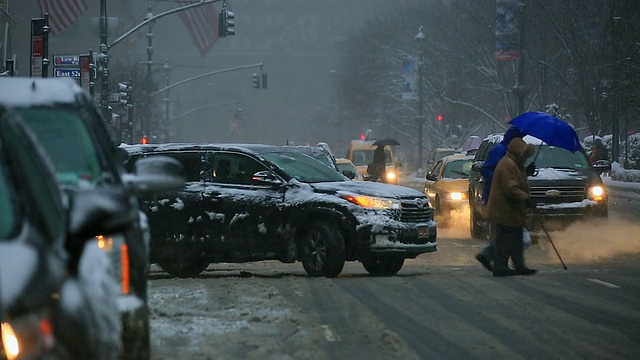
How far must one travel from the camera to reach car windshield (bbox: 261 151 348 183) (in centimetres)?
1608

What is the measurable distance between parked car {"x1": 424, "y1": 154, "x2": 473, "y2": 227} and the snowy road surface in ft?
35.3

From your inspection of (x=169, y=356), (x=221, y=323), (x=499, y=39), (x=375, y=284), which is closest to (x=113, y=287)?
(x=169, y=356)

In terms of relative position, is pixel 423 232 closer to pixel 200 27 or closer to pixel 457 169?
pixel 457 169

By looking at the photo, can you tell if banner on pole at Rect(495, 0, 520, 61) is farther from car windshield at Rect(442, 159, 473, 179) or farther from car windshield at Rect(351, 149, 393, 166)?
car windshield at Rect(442, 159, 473, 179)

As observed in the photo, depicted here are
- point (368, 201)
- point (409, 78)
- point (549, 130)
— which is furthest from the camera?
point (409, 78)

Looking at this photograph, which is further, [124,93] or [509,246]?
[124,93]

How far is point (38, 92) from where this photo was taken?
684 centimetres

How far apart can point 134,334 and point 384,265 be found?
10.2 m

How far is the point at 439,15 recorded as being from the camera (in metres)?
78.1

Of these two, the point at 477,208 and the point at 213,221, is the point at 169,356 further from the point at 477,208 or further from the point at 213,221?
the point at 477,208

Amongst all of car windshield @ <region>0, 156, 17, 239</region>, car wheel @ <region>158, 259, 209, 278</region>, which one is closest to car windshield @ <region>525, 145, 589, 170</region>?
car wheel @ <region>158, 259, 209, 278</region>

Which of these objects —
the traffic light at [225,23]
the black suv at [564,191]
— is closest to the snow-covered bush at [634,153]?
the traffic light at [225,23]

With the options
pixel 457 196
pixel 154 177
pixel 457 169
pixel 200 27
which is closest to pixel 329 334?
pixel 154 177

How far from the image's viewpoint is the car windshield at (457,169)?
29125 mm
